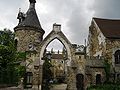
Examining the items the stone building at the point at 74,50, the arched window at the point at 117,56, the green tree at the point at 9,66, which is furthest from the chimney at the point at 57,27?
the arched window at the point at 117,56

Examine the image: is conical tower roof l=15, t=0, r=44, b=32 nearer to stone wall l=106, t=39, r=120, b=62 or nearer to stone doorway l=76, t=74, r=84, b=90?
stone doorway l=76, t=74, r=84, b=90

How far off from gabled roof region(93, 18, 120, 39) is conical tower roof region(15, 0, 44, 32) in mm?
9765

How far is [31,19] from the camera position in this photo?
1375 inches

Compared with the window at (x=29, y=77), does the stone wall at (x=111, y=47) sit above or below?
above

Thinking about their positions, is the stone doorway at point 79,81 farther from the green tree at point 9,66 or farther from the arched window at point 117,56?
the green tree at point 9,66

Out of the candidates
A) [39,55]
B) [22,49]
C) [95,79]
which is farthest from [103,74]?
[22,49]

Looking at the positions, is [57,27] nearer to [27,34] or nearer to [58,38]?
[58,38]

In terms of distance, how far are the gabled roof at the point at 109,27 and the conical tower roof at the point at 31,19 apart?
32.0ft

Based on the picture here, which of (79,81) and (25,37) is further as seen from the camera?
(25,37)

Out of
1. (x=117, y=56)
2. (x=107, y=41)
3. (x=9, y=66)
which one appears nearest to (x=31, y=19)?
(x=9, y=66)

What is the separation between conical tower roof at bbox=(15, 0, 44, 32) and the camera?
33781 millimetres

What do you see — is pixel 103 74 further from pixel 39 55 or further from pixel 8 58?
pixel 8 58

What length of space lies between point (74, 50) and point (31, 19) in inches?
392

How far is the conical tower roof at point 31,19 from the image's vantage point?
33781mm
